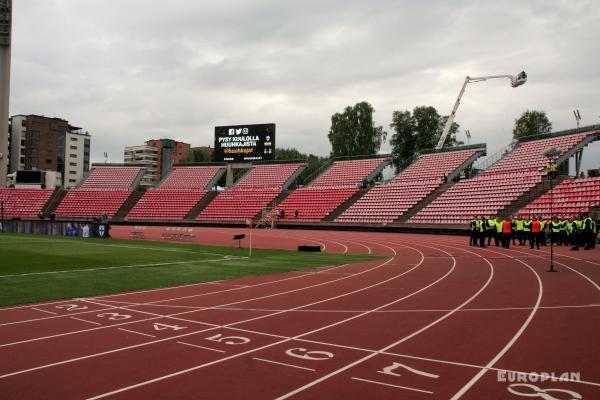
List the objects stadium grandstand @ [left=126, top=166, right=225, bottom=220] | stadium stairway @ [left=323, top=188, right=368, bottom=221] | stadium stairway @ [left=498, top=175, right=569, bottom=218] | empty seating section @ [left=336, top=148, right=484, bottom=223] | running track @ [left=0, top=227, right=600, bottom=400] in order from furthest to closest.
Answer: stadium grandstand @ [left=126, top=166, right=225, bottom=220]
stadium stairway @ [left=323, top=188, right=368, bottom=221]
empty seating section @ [left=336, top=148, right=484, bottom=223]
stadium stairway @ [left=498, top=175, right=569, bottom=218]
running track @ [left=0, top=227, right=600, bottom=400]

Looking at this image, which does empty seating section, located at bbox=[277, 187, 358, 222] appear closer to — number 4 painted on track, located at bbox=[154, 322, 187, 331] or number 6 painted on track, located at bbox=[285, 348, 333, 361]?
number 4 painted on track, located at bbox=[154, 322, 187, 331]

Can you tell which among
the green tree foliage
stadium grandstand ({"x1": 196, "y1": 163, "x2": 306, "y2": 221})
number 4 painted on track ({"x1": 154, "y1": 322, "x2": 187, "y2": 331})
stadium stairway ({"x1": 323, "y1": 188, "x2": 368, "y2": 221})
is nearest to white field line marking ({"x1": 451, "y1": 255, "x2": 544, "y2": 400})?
number 4 painted on track ({"x1": 154, "y1": 322, "x2": 187, "y2": 331})

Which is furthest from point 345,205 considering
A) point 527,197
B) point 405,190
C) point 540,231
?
point 540,231

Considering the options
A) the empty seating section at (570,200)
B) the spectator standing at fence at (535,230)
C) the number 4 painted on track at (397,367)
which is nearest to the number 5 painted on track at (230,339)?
the number 4 painted on track at (397,367)

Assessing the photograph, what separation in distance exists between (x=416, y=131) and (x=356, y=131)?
897 cm

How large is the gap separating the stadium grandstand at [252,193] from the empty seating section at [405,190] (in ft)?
36.9

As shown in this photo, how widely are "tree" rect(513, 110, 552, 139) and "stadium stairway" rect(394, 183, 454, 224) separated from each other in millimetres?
24119

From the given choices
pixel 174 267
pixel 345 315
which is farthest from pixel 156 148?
pixel 345 315

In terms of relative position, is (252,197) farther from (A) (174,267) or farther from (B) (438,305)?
(B) (438,305)

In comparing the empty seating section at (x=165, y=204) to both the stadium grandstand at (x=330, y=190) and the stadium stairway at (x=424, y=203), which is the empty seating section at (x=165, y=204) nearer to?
the stadium grandstand at (x=330, y=190)

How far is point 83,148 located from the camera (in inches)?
4449

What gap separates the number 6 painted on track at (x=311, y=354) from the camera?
6.04 metres

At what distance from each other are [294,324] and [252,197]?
45.2 metres

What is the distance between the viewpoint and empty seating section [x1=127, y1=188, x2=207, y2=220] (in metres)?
52.3
